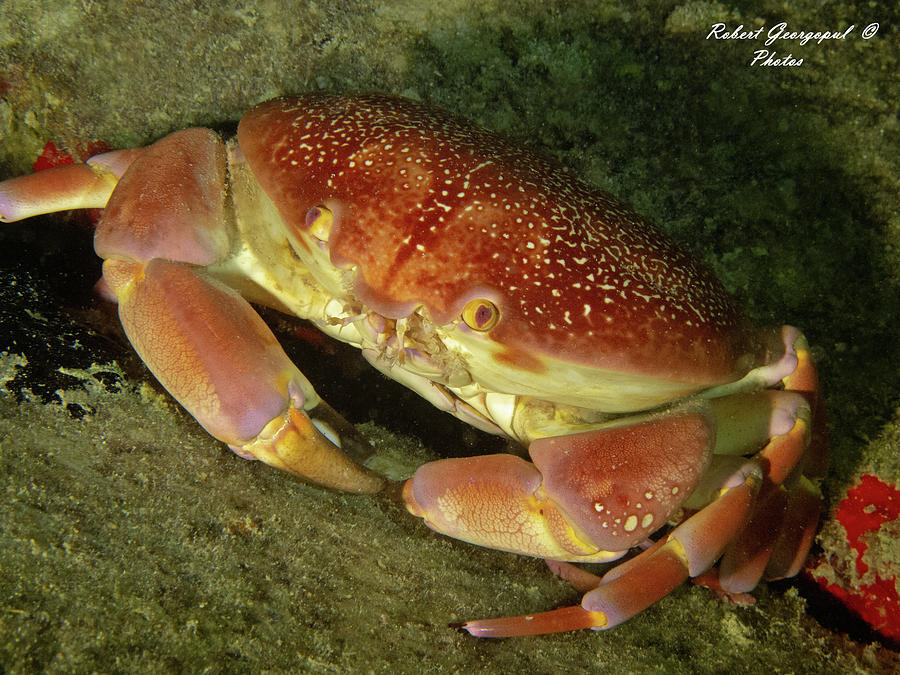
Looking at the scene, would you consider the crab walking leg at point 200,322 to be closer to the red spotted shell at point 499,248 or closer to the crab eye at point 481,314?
the red spotted shell at point 499,248

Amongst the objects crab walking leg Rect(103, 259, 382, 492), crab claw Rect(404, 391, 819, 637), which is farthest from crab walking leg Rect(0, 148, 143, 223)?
crab claw Rect(404, 391, 819, 637)

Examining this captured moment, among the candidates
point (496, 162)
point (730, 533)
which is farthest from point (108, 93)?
point (730, 533)

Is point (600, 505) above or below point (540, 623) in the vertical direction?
above

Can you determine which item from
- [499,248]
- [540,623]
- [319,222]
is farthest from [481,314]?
[540,623]

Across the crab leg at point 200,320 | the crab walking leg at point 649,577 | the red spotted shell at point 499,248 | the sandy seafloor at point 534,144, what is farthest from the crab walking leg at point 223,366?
the crab walking leg at point 649,577

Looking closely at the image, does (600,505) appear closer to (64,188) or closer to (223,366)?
(223,366)

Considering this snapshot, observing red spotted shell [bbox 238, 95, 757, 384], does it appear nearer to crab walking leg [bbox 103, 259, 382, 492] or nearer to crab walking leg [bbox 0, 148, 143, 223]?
crab walking leg [bbox 103, 259, 382, 492]
